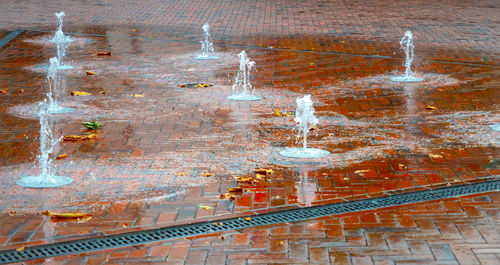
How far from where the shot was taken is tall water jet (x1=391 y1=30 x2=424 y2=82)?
28.4 ft

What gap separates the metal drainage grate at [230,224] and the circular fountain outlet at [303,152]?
105 centimetres

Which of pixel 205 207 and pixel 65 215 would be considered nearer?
pixel 65 215

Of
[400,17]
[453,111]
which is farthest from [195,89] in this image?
[400,17]

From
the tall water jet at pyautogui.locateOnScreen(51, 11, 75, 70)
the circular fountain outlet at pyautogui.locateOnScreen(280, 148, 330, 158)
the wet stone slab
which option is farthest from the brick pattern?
the tall water jet at pyautogui.locateOnScreen(51, 11, 75, 70)

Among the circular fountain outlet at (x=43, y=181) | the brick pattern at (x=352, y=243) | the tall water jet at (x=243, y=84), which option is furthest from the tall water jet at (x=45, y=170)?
the tall water jet at (x=243, y=84)

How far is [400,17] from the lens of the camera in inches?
551

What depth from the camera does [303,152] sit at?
5836 millimetres

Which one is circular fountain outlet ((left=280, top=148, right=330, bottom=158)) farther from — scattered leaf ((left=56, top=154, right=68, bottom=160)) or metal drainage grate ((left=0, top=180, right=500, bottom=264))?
scattered leaf ((left=56, top=154, right=68, bottom=160))

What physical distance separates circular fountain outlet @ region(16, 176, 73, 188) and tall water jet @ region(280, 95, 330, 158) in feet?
5.88

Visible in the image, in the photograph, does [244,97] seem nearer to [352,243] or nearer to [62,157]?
[62,157]

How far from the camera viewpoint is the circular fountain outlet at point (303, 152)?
5.77 meters

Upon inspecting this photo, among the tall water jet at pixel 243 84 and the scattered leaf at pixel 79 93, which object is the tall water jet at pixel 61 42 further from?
the tall water jet at pixel 243 84

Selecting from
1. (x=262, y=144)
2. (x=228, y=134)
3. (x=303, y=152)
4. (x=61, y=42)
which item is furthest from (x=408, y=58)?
(x=61, y=42)

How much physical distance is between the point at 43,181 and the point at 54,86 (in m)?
3.46
